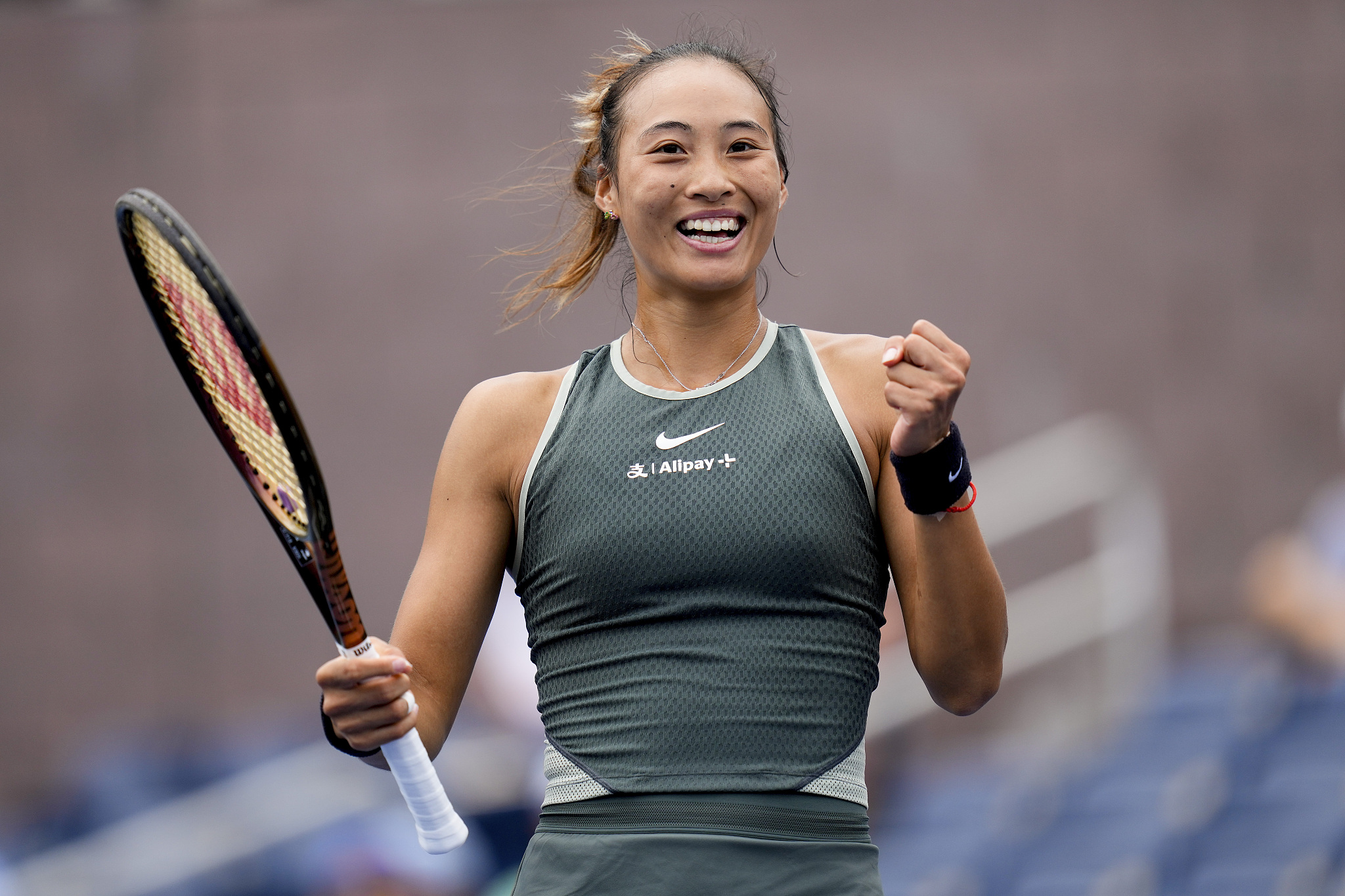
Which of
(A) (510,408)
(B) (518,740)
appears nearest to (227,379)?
(A) (510,408)

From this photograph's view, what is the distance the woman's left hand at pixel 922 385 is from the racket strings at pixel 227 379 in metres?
0.69

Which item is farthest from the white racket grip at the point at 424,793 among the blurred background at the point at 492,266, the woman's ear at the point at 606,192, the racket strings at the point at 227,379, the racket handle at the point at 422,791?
the blurred background at the point at 492,266

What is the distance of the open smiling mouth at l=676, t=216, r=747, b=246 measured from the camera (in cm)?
192

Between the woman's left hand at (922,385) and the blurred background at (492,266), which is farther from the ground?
the blurred background at (492,266)

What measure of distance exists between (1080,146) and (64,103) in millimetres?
5559

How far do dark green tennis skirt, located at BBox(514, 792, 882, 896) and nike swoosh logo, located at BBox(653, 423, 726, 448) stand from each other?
42 cm

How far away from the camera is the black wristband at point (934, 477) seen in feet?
5.41

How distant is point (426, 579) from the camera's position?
1.94 meters

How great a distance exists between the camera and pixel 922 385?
5.34 ft

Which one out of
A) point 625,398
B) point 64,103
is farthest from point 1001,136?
point 625,398

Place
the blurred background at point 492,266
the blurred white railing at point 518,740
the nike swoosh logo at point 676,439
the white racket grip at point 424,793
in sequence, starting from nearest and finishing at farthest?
the white racket grip at point 424,793
the nike swoosh logo at point 676,439
the blurred white railing at point 518,740
the blurred background at point 492,266

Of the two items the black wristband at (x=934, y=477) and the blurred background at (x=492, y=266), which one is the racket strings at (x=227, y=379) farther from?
the blurred background at (x=492, y=266)

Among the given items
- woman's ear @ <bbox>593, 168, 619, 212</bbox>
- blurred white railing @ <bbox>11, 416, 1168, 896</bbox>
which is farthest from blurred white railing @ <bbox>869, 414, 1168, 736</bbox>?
woman's ear @ <bbox>593, 168, 619, 212</bbox>

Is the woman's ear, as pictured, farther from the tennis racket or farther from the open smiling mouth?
the tennis racket
